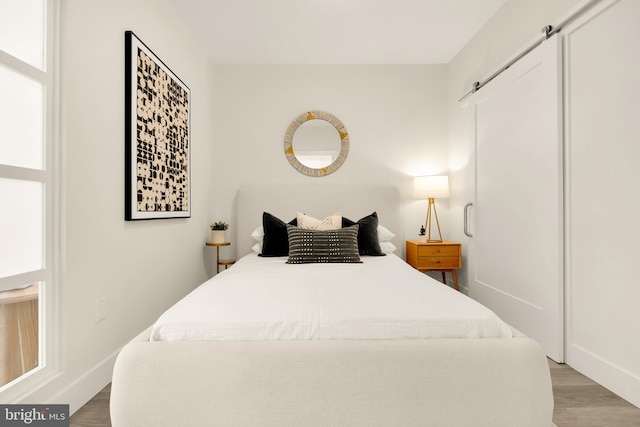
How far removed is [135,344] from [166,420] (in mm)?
305

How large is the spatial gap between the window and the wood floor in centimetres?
30

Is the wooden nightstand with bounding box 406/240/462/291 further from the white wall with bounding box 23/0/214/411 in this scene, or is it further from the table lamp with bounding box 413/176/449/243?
the white wall with bounding box 23/0/214/411

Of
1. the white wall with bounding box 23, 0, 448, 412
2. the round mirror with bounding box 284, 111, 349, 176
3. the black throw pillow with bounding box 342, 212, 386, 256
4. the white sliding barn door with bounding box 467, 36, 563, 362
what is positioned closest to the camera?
the white wall with bounding box 23, 0, 448, 412

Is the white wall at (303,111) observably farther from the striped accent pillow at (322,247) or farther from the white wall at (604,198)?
the white wall at (604,198)

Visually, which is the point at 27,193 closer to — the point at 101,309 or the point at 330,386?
the point at 101,309

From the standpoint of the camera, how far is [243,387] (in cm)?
134

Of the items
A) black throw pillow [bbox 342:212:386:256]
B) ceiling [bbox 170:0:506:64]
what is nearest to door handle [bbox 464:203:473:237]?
black throw pillow [bbox 342:212:386:256]

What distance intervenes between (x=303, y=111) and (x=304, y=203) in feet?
3.31

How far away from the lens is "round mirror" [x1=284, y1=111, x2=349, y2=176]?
12.6 feet

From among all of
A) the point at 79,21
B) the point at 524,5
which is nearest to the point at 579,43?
the point at 524,5

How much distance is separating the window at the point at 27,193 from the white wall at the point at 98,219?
6 cm

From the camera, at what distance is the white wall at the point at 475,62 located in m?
2.47

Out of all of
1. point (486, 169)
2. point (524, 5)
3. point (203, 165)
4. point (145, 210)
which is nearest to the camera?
point (145, 210)

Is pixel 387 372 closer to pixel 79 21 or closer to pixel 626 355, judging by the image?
pixel 626 355
